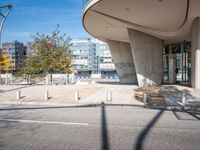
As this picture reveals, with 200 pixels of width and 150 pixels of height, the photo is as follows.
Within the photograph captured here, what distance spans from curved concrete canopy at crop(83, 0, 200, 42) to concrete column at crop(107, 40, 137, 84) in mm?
5814

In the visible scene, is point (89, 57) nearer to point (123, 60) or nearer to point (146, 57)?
point (123, 60)

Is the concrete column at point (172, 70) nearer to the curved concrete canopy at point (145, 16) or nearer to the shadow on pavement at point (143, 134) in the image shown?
the curved concrete canopy at point (145, 16)

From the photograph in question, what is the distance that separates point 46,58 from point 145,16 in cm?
1715

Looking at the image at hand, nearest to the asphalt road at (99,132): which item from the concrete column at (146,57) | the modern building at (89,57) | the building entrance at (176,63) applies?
the concrete column at (146,57)

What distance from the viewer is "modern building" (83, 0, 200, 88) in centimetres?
1309

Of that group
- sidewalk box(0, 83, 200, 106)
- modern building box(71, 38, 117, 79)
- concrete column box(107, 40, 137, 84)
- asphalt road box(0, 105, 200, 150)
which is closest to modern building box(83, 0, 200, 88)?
concrete column box(107, 40, 137, 84)

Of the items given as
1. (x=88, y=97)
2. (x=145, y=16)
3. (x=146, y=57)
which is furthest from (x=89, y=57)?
(x=88, y=97)

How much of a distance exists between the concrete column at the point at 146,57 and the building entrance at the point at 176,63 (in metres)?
3.17

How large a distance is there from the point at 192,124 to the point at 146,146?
2.82 m

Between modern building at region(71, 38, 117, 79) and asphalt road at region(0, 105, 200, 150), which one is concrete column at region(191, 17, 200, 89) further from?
modern building at region(71, 38, 117, 79)

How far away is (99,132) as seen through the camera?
5.61 meters

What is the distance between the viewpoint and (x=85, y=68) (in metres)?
79.1

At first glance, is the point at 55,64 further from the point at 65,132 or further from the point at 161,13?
the point at 65,132

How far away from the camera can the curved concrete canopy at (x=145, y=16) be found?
40.9 feet
